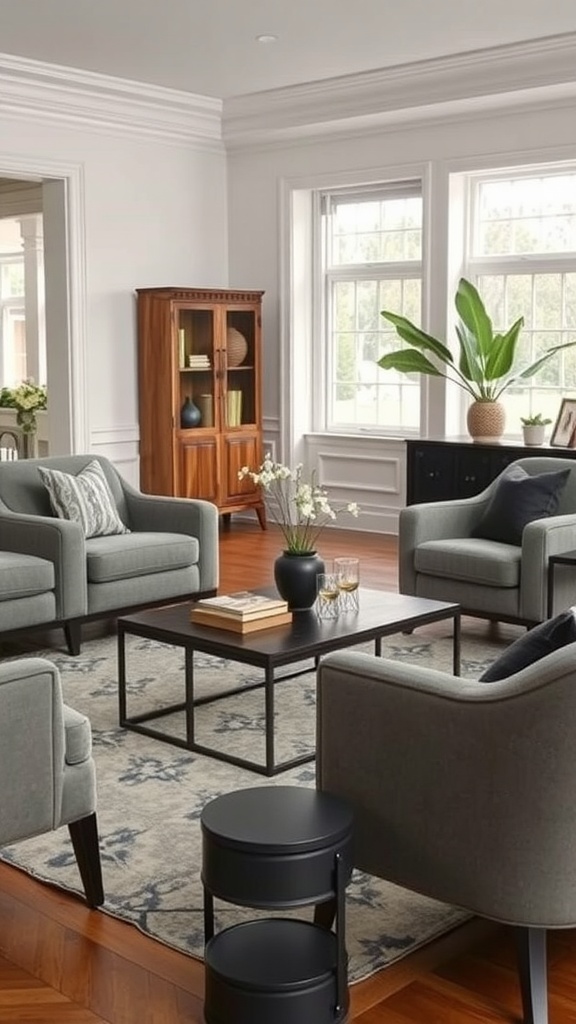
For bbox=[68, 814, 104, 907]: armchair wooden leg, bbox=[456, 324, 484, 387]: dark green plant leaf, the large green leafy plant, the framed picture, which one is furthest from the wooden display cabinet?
bbox=[68, 814, 104, 907]: armchair wooden leg

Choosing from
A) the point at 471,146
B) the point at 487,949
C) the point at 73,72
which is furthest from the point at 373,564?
the point at 487,949

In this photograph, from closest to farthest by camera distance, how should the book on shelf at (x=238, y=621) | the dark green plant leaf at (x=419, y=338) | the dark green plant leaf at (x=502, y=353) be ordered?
the book on shelf at (x=238, y=621) < the dark green plant leaf at (x=502, y=353) < the dark green plant leaf at (x=419, y=338)

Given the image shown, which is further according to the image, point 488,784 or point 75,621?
point 75,621

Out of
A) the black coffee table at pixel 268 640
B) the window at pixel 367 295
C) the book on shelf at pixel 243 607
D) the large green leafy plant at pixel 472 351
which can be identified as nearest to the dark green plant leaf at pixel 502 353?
the large green leafy plant at pixel 472 351

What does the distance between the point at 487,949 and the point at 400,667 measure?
2.20 feet

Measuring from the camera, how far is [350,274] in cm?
849

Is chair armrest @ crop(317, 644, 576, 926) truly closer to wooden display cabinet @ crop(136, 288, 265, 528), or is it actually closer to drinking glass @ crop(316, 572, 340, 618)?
drinking glass @ crop(316, 572, 340, 618)

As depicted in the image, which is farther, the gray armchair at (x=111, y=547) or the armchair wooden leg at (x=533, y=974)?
the gray armchair at (x=111, y=547)

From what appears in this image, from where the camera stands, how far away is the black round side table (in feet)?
7.43

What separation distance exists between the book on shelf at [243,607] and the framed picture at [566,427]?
3.02m

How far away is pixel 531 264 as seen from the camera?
7.59 m

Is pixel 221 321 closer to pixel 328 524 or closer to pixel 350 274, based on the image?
pixel 350 274

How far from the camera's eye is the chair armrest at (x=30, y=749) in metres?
2.61

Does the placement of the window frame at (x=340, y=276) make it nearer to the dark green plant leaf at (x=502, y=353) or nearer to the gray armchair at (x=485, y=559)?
the dark green plant leaf at (x=502, y=353)
